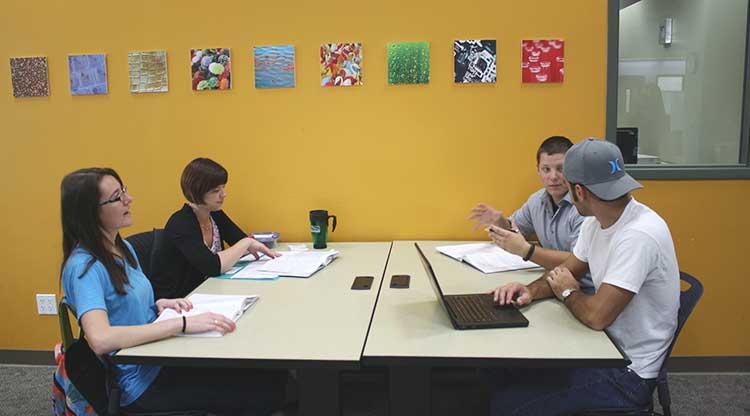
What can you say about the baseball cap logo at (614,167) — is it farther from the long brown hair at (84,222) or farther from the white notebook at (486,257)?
the long brown hair at (84,222)

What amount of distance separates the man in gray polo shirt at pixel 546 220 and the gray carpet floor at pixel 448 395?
74 cm

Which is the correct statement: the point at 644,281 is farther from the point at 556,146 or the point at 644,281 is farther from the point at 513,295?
the point at 556,146

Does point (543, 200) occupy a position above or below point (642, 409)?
above

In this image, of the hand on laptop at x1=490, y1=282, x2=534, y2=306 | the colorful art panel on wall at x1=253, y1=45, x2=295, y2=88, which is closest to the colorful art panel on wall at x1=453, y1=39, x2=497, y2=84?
the colorful art panel on wall at x1=253, y1=45, x2=295, y2=88

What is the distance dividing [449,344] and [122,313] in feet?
3.36

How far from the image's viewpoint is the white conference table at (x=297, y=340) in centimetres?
143

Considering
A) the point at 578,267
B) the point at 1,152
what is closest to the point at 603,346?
the point at 578,267

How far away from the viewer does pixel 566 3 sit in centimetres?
278

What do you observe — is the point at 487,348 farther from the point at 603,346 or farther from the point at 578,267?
the point at 578,267

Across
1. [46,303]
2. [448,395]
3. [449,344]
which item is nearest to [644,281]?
[449,344]

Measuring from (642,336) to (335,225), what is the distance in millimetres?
1667

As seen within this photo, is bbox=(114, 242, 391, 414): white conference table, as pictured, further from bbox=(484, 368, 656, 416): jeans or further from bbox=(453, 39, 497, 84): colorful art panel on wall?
bbox=(453, 39, 497, 84): colorful art panel on wall

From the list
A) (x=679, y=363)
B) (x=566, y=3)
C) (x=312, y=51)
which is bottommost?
(x=679, y=363)

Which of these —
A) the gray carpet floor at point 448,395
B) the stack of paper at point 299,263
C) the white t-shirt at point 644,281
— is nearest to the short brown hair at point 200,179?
the stack of paper at point 299,263
